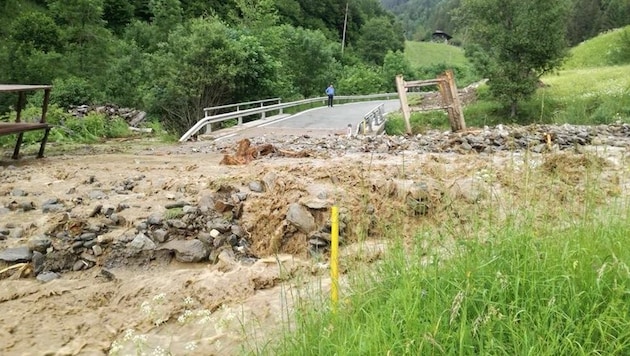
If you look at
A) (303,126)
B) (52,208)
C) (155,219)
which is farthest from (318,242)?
(303,126)

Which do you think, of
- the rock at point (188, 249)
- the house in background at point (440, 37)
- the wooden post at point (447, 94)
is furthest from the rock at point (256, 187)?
the house in background at point (440, 37)

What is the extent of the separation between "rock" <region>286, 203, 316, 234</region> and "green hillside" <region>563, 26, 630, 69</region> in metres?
38.1

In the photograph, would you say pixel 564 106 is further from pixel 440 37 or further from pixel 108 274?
pixel 440 37

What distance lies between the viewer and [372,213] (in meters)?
6.17

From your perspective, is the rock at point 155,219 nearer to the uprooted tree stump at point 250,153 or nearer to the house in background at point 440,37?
the uprooted tree stump at point 250,153

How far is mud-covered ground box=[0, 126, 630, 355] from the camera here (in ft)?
13.9

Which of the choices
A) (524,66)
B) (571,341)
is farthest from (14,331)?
(524,66)

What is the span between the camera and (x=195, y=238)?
20.1 ft

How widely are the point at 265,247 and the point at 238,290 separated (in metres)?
1.05

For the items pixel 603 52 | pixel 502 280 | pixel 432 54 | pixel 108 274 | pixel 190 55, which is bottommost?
pixel 108 274

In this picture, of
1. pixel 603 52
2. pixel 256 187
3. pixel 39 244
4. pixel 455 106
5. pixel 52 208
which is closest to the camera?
pixel 39 244

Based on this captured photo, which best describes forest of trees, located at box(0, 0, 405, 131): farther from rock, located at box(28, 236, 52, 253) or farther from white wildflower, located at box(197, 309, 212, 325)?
white wildflower, located at box(197, 309, 212, 325)

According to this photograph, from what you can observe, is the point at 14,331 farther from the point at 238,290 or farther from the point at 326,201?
the point at 326,201

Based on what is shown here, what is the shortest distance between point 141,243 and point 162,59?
19.8 metres
